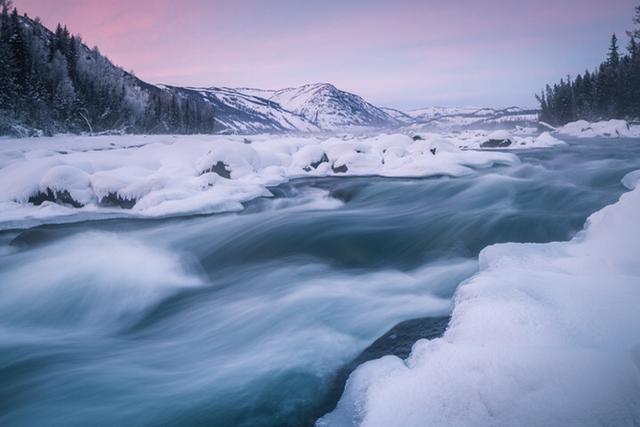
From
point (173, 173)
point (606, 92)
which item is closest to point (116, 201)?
point (173, 173)

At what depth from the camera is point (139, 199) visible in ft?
33.1

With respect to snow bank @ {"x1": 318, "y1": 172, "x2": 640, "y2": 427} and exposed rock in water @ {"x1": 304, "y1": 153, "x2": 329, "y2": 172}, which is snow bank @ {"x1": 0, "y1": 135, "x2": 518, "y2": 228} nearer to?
exposed rock in water @ {"x1": 304, "y1": 153, "x2": 329, "y2": 172}

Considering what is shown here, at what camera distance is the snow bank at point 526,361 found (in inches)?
74.3

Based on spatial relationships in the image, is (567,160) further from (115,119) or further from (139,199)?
(115,119)

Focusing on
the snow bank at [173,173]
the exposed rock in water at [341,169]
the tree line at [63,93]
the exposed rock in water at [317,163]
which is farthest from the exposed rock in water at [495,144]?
the tree line at [63,93]

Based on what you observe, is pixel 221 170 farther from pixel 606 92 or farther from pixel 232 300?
pixel 606 92

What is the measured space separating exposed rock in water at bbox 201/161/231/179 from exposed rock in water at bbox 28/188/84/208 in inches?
167

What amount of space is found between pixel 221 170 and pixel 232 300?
8.55 metres

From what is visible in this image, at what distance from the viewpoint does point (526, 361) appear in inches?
86.8

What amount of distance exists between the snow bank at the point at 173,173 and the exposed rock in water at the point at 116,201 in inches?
0.9

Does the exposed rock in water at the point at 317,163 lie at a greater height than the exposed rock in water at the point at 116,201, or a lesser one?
greater

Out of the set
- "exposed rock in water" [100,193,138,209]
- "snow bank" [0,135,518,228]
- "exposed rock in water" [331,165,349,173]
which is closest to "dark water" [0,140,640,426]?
"snow bank" [0,135,518,228]

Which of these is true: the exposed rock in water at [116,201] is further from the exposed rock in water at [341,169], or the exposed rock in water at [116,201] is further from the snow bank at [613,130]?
the snow bank at [613,130]

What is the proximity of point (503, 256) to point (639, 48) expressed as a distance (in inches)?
2650
